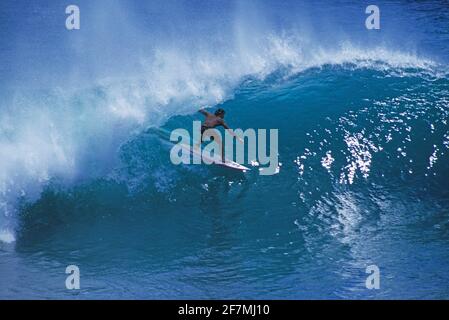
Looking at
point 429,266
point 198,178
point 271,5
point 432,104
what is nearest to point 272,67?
point 432,104

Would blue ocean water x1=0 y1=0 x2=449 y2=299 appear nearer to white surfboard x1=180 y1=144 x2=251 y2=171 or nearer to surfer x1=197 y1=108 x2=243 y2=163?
white surfboard x1=180 y1=144 x2=251 y2=171

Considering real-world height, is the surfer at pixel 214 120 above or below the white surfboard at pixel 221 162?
above

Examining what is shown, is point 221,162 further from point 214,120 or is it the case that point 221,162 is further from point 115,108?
point 115,108

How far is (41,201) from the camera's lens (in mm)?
11297

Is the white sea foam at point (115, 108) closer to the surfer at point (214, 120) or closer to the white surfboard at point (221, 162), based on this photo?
the white surfboard at point (221, 162)

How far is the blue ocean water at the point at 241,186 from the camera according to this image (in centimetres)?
896

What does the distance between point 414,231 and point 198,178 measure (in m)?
3.91

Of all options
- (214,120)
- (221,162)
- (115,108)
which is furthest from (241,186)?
(115,108)

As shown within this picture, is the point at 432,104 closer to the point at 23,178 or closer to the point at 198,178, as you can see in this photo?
the point at 198,178

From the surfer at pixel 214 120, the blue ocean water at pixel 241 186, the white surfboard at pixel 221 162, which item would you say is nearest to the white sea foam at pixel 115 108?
the blue ocean water at pixel 241 186

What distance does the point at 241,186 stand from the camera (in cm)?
1151

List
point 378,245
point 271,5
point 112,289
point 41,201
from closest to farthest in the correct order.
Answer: point 112,289 → point 378,245 → point 41,201 → point 271,5

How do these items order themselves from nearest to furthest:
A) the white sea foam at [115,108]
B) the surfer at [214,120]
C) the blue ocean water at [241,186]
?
the blue ocean water at [241,186] → the surfer at [214,120] → the white sea foam at [115,108]

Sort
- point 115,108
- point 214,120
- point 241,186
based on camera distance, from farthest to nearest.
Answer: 1. point 115,108
2. point 241,186
3. point 214,120
